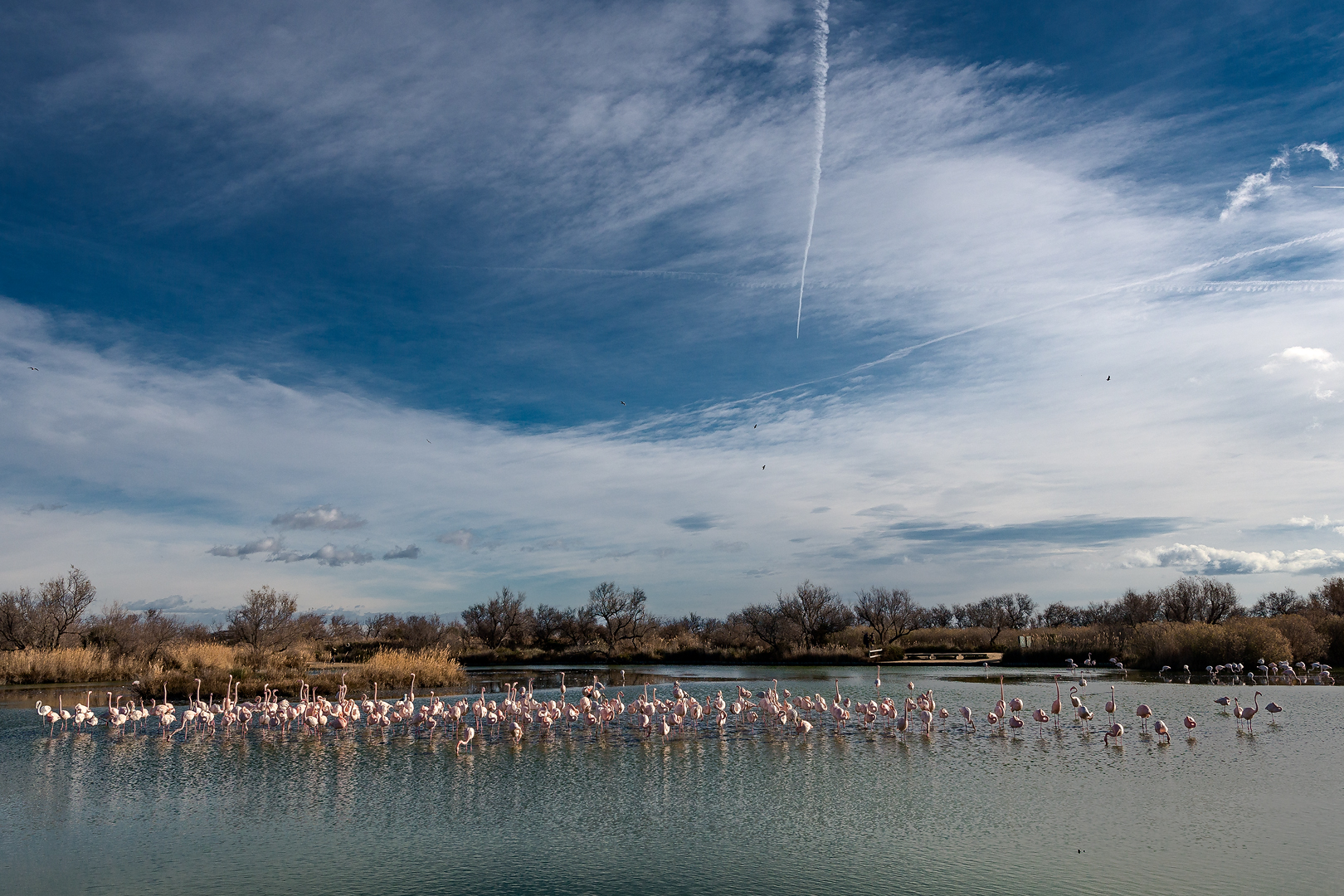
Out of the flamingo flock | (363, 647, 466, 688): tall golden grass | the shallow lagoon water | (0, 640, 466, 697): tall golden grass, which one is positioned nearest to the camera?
the shallow lagoon water

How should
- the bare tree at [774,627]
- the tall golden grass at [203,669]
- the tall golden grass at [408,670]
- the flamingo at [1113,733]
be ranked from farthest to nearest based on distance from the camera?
the bare tree at [774,627] < the tall golden grass at [408,670] < the tall golden grass at [203,669] < the flamingo at [1113,733]

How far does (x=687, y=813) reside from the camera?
11867 millimetres

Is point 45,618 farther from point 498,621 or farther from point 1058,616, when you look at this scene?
point 1058,616

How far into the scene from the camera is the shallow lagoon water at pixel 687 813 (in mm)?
9102

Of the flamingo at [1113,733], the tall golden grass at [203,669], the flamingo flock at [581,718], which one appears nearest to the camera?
the flamingo at [1113,733]

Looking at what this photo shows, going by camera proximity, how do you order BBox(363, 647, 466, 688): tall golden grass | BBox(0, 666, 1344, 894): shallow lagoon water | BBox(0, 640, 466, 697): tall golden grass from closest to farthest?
BBox(0, 666, 1344, 894): shallow lagoon water
BBox(0, 640, 466, 697): tall golden grass
BBox(363, 647, 466, 688): tall golden grass

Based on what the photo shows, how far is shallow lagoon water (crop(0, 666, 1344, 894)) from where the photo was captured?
9.10 m

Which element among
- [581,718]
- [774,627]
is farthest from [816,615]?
[581,718]

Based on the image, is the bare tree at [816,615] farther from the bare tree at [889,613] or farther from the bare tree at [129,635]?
the bare tree at [129,635]

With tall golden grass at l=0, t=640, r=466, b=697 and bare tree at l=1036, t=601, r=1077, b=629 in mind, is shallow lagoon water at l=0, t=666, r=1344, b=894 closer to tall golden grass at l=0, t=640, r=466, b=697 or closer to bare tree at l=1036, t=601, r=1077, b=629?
tall golden grass at l=0, t=640, r=466, b=697

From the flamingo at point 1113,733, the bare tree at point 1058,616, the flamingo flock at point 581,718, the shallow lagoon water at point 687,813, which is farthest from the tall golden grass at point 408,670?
the bare tree at point 1058,616

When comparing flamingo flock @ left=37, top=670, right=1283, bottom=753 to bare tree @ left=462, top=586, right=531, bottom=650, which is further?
bare tree @ left=462, top=586, right=531, bottom=650

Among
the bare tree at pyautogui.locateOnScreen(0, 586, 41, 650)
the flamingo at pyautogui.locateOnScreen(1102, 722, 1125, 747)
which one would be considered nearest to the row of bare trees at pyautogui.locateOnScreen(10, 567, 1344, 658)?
the bare tree at pyautogui.locateOnScreen(0, 586, 41, 650)

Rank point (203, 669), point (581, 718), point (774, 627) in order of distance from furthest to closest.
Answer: point (774, 627), point (203, 669), point (581, 718)
